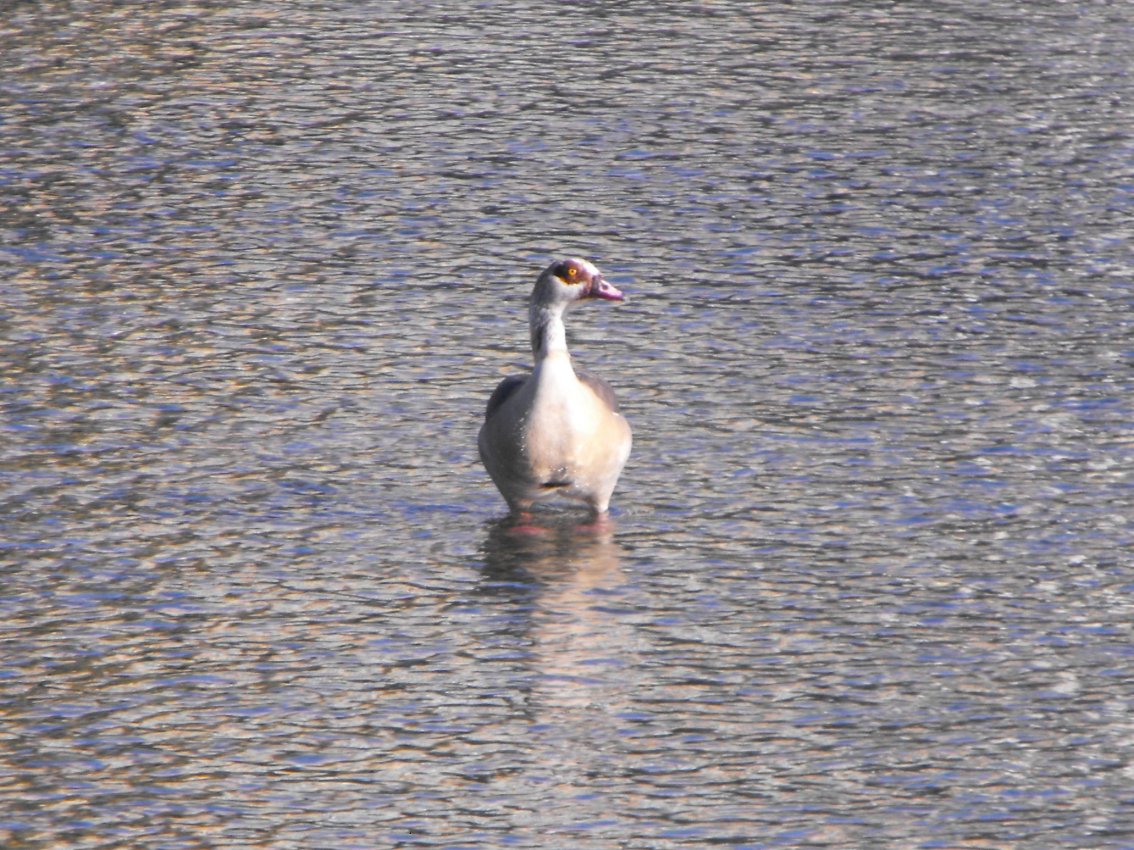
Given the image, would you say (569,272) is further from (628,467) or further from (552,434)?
(628,467)

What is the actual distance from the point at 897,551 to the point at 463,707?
3139 millimetres

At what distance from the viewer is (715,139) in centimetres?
2142

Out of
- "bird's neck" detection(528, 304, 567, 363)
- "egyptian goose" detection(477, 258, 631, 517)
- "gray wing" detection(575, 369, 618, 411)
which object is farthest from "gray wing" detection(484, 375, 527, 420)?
"gray wing" detection(575, 369, 618, 411)

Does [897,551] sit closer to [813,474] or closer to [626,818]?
[813,474]

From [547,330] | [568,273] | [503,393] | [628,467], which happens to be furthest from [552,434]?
[628,467]

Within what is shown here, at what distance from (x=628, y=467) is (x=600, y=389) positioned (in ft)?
3.00

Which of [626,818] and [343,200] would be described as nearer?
[626,818]

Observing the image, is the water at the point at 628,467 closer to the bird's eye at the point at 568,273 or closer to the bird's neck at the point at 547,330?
the bird's neck at the point at 547,330

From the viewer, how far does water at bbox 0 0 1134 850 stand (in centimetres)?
960

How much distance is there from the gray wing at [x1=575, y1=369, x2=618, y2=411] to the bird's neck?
0.28 meters

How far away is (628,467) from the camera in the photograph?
13.8 metres

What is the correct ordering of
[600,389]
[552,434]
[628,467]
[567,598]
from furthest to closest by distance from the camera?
1. [628,467]
2. [600,389]
3. [552,434]
4. [567,598]

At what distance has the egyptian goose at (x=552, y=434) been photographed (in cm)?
1249

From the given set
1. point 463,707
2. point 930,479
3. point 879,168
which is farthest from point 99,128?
point 463,707
